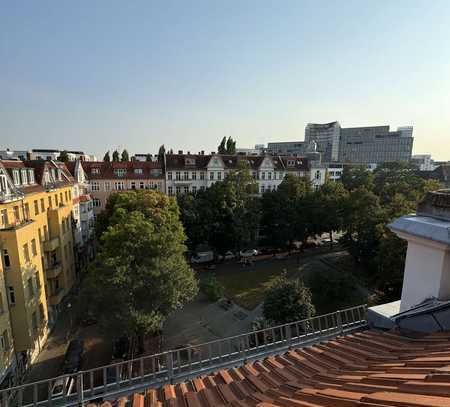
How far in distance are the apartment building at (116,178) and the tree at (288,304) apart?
97.9 feet

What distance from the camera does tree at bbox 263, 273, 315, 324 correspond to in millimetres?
16359

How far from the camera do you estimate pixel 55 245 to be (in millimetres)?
21828

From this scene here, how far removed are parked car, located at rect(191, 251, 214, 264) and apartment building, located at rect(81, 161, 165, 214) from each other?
42.4 ft

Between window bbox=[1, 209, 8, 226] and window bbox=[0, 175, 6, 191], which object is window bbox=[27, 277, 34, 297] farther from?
window bbox=[0, 175, 6, 191]

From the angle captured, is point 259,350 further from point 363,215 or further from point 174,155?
point 174,155

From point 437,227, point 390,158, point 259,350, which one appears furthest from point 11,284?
point 390,158

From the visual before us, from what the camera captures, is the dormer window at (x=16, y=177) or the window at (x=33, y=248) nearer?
the window at (x=33, y=248)

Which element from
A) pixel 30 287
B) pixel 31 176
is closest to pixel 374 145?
pixel 31 176

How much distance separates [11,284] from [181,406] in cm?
1656

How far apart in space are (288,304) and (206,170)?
30.9m

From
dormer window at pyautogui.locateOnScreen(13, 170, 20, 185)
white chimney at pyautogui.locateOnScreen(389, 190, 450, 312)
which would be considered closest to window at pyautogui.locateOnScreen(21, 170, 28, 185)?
dormer window at pyautogui.locateOnScreen(13, 170, 20, 185)

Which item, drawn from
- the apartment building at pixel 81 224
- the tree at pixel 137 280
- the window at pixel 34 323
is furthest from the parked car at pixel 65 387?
the apartment building at pixel 81 224

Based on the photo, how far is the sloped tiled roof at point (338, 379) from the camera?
2760mm

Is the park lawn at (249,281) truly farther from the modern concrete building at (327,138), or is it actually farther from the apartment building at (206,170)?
the modern concrete building at (327,138)
